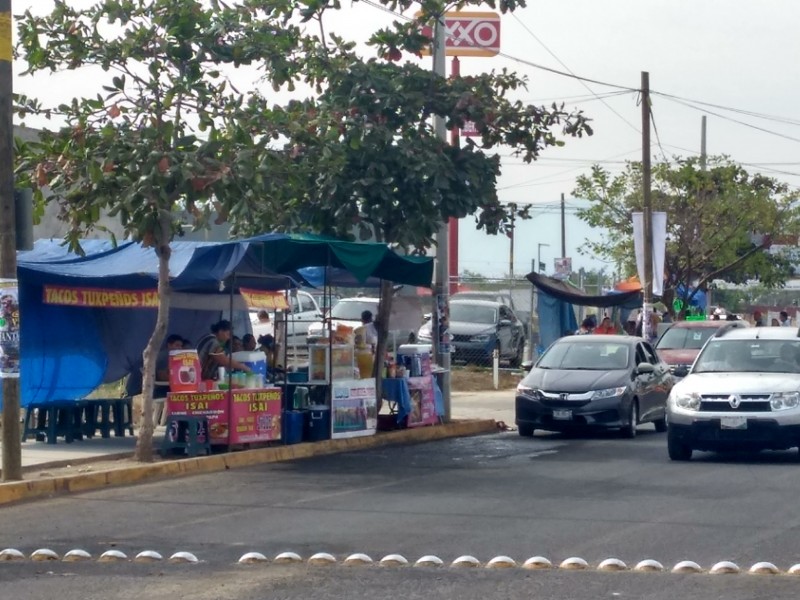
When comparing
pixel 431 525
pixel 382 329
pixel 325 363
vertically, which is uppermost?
pixel 382 329

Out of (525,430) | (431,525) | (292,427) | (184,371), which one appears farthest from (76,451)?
(525,430)

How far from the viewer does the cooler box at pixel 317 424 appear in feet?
60.2

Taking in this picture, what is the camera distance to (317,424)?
18.4m

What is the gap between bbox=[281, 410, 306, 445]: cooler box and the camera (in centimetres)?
1784

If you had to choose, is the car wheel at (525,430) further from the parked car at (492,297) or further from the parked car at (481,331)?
the parked car at (492,297)

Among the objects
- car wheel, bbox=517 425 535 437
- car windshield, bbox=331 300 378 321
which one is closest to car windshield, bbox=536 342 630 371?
car wheel, bbox=517 425 535 437

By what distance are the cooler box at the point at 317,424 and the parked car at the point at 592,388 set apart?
351cm

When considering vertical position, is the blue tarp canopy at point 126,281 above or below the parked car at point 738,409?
above

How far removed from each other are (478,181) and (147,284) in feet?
16.7

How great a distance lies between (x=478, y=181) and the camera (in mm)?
19594

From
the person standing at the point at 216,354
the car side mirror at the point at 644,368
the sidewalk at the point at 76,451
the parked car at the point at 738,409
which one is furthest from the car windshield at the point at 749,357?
the sidewalk at the point at 76,451

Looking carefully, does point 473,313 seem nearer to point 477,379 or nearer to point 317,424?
point 477,379

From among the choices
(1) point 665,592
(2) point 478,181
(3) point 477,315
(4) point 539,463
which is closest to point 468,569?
(1) point 665,592

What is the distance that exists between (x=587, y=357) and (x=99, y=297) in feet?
26.2
